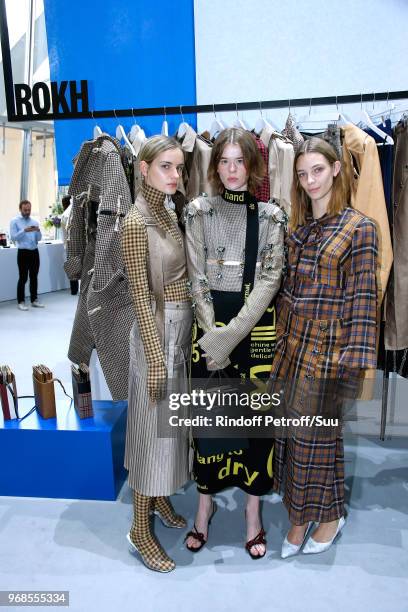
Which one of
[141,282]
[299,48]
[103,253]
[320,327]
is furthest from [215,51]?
[320,327]

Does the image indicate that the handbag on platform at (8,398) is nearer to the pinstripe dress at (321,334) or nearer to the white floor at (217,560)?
the white floor at (217,560)

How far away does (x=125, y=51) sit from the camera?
343 cm

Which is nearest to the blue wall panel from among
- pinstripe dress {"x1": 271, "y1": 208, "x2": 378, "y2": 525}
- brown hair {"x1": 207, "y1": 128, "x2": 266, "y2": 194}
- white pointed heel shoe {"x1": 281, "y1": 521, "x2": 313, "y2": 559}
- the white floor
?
brown hair {"x1": 207, "y1": 128, "x2": 266, "y2": 194}

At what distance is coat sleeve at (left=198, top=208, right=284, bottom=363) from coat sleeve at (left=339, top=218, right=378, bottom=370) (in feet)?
1.00

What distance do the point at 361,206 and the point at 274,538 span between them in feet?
5.43

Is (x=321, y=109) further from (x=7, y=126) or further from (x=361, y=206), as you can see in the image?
(x=7, y=126)

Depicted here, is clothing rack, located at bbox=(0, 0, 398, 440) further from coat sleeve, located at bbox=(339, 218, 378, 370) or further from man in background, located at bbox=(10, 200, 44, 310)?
man in background, located at bbox=(10, 200, 44, 310)

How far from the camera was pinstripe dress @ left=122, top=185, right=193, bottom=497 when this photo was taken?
6.30ft

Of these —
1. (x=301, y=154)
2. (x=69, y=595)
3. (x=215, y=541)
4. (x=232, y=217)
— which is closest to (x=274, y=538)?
(x=215, y=541)

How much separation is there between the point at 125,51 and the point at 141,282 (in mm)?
2303

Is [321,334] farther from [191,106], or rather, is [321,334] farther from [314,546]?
[191,106]

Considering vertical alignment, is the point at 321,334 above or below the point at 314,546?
above

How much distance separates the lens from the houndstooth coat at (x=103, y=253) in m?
2.42

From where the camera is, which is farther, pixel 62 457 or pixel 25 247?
pixel 25 247
